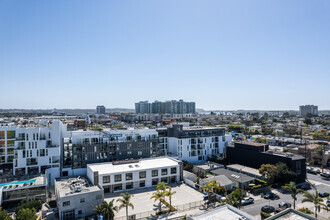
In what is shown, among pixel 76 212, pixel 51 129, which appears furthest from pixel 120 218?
pixel 51 129

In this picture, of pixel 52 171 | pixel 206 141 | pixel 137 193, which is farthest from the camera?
pixel 206 141

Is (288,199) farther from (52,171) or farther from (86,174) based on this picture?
(52,171)

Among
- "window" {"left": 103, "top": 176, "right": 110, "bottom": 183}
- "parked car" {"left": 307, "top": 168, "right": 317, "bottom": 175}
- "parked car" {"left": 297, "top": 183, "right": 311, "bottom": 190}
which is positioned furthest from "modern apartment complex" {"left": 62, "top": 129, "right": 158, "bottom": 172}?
"parked car" {"left": 307, "top": 168, "right": 317, "bottom": 175}

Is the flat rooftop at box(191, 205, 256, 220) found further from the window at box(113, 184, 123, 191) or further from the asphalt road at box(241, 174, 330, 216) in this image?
the window at box(113, 184, 123, 191)

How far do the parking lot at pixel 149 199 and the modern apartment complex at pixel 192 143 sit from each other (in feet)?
65.7

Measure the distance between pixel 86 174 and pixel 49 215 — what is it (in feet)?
58.7

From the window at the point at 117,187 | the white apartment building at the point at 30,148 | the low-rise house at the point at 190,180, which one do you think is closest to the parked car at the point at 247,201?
the low-rise house at the point at 190,180

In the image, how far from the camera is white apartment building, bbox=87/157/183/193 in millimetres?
50812

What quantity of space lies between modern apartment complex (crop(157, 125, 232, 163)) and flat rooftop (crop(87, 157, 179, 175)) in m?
12.3

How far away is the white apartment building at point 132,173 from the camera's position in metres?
50.8

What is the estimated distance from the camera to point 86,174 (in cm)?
5912

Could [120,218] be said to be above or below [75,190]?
below

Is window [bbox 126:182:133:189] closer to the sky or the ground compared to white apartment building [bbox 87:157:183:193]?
closer to the ground

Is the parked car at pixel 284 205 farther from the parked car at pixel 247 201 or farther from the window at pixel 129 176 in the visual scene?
the window at pixel 129 176
